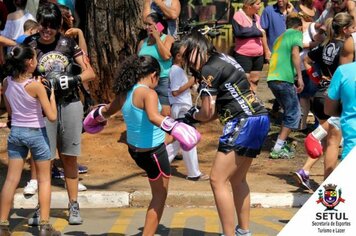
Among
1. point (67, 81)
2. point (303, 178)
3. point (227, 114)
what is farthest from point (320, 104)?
point (67, 81)

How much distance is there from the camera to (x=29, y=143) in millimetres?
8391

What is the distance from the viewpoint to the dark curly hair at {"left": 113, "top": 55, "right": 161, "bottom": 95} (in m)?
7.84

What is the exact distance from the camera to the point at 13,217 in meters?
9.62

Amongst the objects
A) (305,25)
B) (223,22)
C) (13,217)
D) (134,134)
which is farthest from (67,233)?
(223,22)

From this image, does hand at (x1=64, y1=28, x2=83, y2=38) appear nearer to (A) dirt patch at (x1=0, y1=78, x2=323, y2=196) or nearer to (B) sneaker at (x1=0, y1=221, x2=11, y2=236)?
(A) dirt patch at (x1=0, y1=78, x2=323, y2=196)

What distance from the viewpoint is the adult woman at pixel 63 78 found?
8812 millimetres

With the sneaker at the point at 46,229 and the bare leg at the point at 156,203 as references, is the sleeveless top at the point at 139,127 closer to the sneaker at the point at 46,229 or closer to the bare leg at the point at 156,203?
the bare leg at the point at 156,203

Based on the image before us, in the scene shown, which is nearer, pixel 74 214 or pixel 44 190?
pixel 44 190

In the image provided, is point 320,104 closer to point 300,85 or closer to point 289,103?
point 289,103

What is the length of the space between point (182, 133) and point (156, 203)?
881 millimetres

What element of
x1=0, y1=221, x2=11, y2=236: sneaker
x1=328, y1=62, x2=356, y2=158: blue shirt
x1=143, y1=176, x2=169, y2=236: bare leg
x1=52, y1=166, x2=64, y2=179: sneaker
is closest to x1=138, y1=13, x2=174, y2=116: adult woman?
x1=52, y1=166, x2=64, y2=179: sneaker

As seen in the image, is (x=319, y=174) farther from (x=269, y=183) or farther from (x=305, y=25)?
(x=305, y=25)

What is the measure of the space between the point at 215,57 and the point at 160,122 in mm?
855

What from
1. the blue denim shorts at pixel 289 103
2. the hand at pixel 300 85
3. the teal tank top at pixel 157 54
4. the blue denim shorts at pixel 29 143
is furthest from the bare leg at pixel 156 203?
the hand at pixel 300 85
